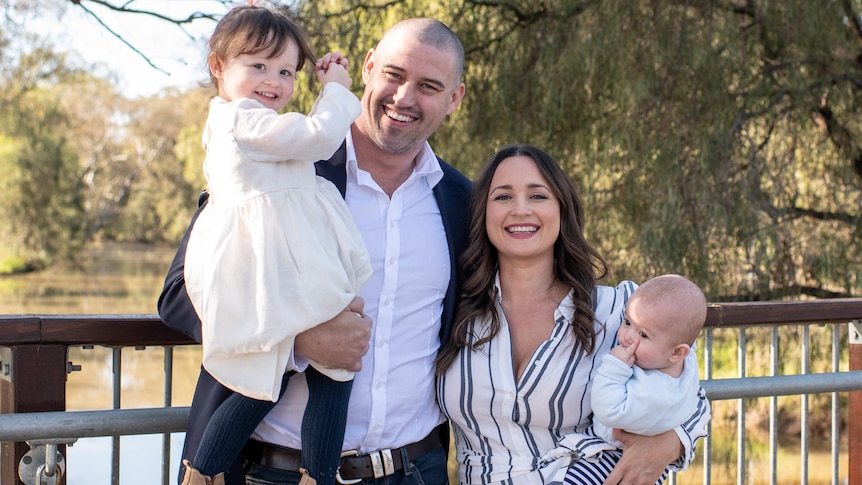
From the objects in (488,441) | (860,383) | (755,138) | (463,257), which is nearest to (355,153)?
(463,257)

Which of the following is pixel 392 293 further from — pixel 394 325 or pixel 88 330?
pixel 88 330

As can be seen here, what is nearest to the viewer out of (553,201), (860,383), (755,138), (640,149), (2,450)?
(2,450)

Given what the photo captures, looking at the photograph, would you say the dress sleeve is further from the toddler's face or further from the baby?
the baby

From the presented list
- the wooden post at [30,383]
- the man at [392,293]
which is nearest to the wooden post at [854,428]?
the man at [392,293]

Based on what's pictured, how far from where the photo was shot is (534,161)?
2.11 meters

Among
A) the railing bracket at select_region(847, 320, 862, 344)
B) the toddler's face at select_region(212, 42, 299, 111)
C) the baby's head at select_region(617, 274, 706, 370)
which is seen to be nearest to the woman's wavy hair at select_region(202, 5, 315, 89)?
the toddler's face at select_region(212, 42, 299, 111)

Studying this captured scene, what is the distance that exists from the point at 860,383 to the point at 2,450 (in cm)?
245

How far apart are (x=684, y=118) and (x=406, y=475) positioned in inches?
145

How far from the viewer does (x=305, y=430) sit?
1809 millimetres

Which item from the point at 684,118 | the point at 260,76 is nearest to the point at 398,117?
the point at 260,76

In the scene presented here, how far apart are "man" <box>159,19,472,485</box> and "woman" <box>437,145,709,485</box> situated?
0.23 feet

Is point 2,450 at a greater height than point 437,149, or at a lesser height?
lesser

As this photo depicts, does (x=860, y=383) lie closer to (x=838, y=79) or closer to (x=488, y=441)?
(x=488, y=441)

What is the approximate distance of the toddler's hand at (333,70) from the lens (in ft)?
6.47
